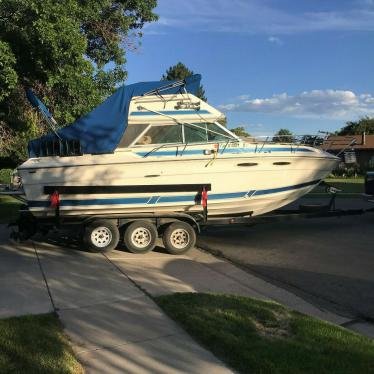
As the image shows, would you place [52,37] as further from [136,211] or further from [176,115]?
[136,211]

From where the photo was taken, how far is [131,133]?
32.6 feet

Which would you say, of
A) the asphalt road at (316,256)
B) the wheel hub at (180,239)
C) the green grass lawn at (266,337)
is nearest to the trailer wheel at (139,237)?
the wheel hub at (180,239)

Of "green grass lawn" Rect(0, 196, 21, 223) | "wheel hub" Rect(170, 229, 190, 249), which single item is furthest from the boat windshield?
"green grass lawn" Rect(0, 196, 21, 223)

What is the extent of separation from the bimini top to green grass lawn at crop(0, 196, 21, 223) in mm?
5485

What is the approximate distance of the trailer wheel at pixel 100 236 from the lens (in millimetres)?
9625

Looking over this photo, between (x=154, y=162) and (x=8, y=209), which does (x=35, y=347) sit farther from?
(x=8, y=209)

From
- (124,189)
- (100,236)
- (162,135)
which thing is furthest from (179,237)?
(162,135)

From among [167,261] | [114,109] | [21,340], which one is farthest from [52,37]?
[21,340]

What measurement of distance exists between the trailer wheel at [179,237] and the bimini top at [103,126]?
6.49 feet

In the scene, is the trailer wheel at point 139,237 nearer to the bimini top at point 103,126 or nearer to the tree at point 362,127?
the bimini top at point 103,126

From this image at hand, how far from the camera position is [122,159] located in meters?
9.59

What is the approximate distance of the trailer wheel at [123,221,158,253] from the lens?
381 inches

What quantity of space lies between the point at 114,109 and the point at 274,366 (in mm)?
6977

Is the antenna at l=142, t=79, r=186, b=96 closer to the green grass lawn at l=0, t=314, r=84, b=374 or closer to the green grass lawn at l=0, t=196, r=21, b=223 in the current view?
the green grass lawn at l=0, t=314, r=84, b=374
